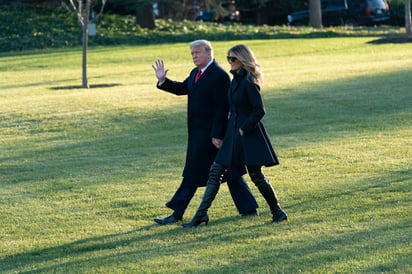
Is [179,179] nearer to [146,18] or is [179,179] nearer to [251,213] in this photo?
[251,213]

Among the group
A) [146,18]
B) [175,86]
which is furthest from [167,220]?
[146,18]

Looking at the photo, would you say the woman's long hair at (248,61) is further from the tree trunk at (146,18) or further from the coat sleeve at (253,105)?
the tree trunk at (146,18)

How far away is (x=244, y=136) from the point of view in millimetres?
9273

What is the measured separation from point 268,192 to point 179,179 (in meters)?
3.12

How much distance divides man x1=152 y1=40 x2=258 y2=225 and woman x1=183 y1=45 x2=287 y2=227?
0.18 metres

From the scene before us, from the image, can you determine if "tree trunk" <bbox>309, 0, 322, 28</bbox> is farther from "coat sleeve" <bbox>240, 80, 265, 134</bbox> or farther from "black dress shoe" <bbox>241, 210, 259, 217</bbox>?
"coat sleeve" <bbox>240, 80, 265, 134</bbox>

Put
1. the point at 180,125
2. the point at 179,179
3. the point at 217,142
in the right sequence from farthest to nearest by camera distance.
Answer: the point at 180,125 < the point at 179,179 < the point at 217,142

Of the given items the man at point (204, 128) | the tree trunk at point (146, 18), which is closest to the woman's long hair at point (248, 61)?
the man at point (204, 128)

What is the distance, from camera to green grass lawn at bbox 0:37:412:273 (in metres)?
8.22

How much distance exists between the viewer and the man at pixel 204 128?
951cm

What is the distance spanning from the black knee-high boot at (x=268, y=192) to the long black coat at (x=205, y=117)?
0.49m

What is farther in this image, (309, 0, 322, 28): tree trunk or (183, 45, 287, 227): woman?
(309, 0, 322, 28): tree trunk

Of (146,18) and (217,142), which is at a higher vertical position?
(146,18)

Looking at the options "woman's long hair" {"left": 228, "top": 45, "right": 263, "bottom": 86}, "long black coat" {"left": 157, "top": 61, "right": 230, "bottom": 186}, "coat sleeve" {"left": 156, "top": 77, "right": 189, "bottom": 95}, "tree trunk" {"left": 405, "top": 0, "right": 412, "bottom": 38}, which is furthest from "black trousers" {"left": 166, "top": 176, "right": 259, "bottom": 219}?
"tree trunk" {"left": 405, "top": 0, "right": 412, "bottom": 38}
